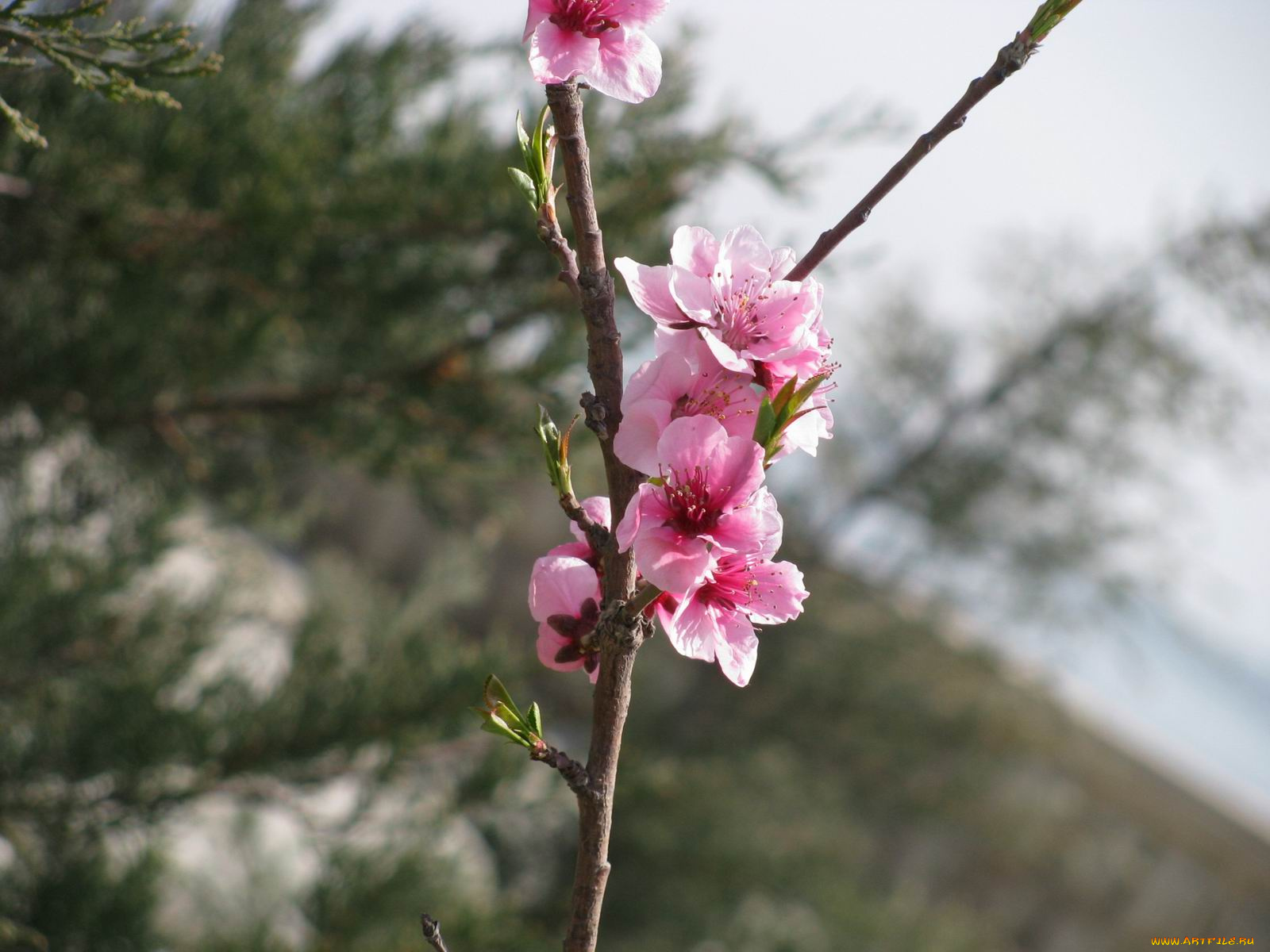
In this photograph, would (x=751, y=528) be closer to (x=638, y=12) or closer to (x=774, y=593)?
(x=774, y=593)

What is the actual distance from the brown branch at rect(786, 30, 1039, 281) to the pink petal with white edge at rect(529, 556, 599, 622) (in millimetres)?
153

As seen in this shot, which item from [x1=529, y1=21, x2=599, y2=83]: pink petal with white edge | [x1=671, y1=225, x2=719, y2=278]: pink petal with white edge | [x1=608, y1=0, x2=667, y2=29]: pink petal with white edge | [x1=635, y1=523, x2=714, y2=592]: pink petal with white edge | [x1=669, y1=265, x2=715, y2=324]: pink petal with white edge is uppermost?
[x1=608, y1=0, x2=667, y2=29]: pink petal with white edge

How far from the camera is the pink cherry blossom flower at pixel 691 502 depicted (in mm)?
328

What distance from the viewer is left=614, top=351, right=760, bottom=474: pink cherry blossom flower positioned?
1.12 ft

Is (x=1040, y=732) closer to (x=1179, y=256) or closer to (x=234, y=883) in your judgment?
(x=1179, y=256)

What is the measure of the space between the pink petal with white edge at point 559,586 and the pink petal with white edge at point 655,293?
0.10m

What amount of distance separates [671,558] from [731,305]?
11 centimetres

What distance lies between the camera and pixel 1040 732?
8.23ft

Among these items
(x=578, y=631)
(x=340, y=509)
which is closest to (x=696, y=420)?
(x=578, y=631)

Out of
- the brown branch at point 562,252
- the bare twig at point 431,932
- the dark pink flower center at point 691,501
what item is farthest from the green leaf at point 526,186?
the bare twig at point 431,932

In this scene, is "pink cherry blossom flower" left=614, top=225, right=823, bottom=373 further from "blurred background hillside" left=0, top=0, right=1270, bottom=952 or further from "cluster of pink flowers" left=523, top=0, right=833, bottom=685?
"blurred background hillside" left=0, top=0, right=1270, bottom=952

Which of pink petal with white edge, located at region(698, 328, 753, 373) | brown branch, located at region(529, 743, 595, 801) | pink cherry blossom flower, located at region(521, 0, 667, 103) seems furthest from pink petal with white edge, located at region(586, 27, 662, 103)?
brown branch, located at region(529, 743, 595, 801)

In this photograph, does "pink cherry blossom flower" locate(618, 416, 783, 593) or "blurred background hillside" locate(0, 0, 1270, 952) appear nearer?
"pink cherry blossom flower" locate(618, 416, 783, 593)

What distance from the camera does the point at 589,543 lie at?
40 centimetres
